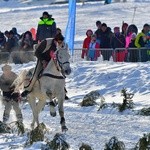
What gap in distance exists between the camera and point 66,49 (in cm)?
1267

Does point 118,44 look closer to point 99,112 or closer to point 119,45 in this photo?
point 119,45

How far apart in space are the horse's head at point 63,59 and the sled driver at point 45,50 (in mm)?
140

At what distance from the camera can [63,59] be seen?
12523 millimetres

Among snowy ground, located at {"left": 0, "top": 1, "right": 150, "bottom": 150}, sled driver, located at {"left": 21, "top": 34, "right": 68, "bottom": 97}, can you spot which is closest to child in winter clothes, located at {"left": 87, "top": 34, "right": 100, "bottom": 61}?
snowy ground, located at {"left": 0, "top": 1, "right": 150, "bottom": 150}

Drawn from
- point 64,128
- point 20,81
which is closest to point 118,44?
point 20,81

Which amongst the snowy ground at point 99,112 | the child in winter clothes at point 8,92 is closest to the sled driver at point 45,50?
the child in winter clothes at point 8,92

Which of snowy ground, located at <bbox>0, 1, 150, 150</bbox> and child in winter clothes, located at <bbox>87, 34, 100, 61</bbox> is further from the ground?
child in winter clothes, located at <bbox>87, 34, 100, 61</bbox>

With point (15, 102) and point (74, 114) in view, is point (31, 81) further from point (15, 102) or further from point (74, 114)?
point (74, 114)

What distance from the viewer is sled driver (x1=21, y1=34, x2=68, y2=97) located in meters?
12.8

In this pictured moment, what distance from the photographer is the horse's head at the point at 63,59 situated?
487 inches

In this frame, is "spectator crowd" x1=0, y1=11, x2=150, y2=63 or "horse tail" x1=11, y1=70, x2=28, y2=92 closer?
"horse tail" x1=11, y1=70, x2=28, y2=92

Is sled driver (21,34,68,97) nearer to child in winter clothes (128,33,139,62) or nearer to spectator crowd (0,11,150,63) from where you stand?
spectator crowd (0,11,150,63)

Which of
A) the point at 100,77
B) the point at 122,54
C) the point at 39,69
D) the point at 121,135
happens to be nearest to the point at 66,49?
the point at 39,69

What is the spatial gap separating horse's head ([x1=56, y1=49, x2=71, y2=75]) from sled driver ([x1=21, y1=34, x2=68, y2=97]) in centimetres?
14
